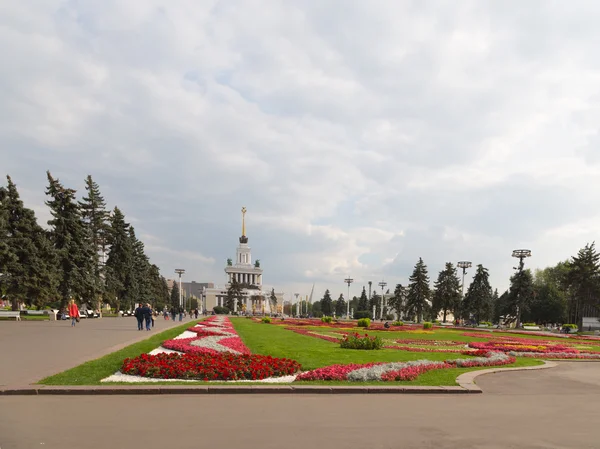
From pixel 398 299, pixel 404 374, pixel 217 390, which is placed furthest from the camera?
pixel 398 299

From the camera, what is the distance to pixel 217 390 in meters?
8.39

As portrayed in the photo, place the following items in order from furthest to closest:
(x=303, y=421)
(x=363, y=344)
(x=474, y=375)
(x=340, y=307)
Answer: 1. (x=340, y=307)
2. (x=363, y=344)
3. (x=474, y=375)
4. (x=303, y=421)

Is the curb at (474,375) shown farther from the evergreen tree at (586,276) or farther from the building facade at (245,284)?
the building facade at (245,284)

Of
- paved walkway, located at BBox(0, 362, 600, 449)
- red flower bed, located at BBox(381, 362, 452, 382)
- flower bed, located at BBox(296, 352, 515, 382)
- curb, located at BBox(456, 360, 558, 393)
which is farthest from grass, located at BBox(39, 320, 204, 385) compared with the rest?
curb, located at BBox(456, 360, 558, 393)

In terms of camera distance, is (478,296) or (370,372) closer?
(370,372)

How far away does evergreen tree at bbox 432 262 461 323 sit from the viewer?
7694 cm

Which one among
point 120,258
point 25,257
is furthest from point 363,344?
point 120,258

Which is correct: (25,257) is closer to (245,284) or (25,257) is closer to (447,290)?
(447,290)

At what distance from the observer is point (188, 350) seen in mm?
14461

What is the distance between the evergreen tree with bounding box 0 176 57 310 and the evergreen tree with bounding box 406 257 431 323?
172 feet

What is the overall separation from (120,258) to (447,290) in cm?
4921

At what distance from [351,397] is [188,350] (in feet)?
24.4

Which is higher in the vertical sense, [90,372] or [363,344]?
[90,372]

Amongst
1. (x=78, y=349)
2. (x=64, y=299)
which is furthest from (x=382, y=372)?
(x=64, y=299)
